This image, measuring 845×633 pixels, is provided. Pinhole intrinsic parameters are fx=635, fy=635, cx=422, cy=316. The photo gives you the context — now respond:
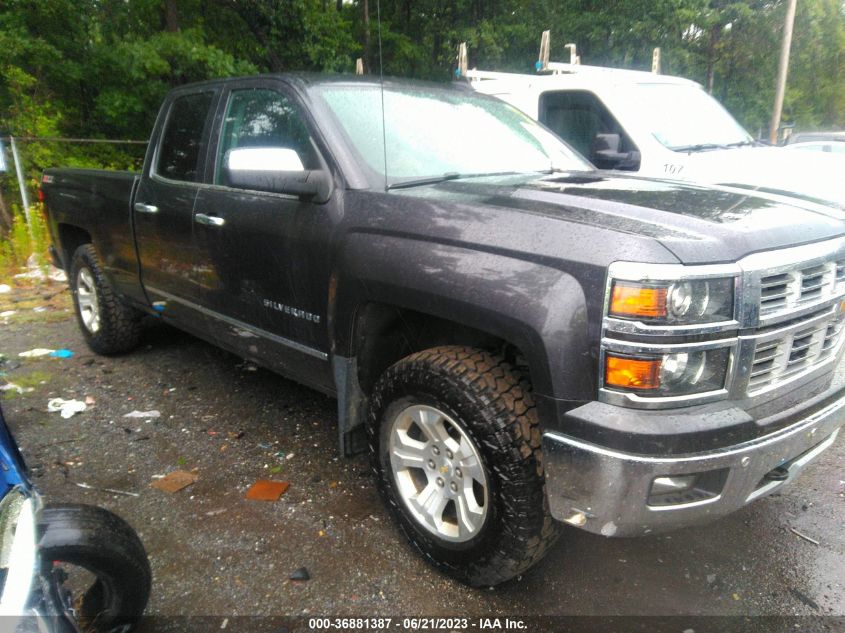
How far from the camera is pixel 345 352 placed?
2.70m

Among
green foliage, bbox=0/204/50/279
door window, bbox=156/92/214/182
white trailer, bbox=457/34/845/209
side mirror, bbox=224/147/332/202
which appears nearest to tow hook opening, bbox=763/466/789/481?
side mirror, bbox=224/147/332/202

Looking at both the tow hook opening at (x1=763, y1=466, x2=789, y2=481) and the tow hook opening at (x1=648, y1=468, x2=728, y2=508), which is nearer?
the tow hook opening at (x1=648, y1=468, x2=728, y2=508)

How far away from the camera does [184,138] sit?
378 centimetres

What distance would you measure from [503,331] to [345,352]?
88 cm

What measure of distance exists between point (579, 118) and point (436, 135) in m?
3.75

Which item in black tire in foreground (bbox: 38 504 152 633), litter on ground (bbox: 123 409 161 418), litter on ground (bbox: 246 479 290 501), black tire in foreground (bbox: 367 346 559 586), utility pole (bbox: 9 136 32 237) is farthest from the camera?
utility pole (bbox: 9 136 32 237)

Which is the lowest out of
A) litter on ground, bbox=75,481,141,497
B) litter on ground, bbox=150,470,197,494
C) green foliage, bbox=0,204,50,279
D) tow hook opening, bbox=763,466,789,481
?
litter on ground, bbox=150,470,197,494

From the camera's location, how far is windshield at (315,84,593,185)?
9.39 feet

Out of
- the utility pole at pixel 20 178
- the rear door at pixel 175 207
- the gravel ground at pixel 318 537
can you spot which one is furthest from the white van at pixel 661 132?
the utility pole at pixel 20 178

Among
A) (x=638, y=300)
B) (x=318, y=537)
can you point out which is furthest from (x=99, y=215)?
(x=638, y=300)

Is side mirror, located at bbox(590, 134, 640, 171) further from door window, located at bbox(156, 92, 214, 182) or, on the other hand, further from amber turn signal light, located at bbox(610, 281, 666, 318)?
amber turn signal light, located at bbox(610, 281, 666, 318)

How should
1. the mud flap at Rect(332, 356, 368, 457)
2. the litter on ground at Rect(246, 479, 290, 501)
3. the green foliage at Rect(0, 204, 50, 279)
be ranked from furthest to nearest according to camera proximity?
1. the green foliage at Rect(0, 204, 50, 279)
2. the litter on ground at Rect(246, 479, 290, 501)
3. the mud flap at Rect(332, 356, 368, 457)

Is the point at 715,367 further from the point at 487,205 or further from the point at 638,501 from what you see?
the point at 487,205

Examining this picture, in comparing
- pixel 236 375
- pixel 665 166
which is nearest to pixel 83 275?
pixel 236 375
